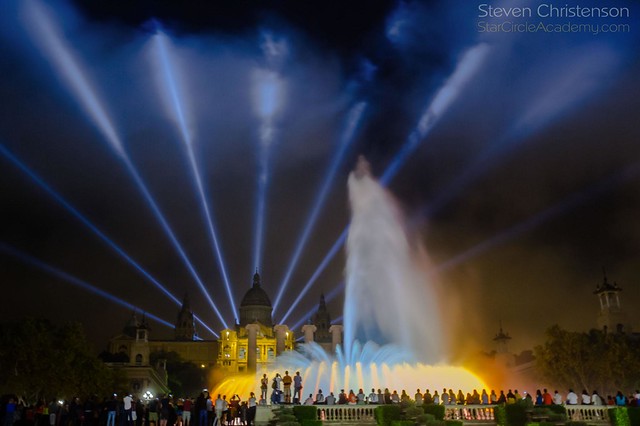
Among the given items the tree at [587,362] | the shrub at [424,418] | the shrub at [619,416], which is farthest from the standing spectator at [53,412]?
the tree at [587,362]

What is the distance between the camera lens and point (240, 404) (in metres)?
33.0

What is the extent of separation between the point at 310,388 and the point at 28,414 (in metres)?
20.0

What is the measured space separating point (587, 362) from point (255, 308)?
109 meters

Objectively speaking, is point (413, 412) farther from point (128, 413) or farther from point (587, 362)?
point (587, 362)

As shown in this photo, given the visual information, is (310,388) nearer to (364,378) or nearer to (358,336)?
(364,378)

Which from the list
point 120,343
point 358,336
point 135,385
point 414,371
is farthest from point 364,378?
point 120,343

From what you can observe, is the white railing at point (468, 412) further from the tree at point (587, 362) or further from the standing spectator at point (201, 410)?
the tree at point (587, 362)

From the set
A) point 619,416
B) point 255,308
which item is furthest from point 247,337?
point 619,416

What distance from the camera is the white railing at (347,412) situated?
29.6 meters

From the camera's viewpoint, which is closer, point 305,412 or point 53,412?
point 305,412

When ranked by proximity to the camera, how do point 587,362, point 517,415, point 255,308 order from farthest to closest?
point 255,308
point 587,362
point 517,415

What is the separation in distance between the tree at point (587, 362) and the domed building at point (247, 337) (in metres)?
82.0

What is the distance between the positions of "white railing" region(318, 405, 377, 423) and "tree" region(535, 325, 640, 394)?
1684 inches

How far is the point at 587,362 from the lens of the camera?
216ft
